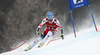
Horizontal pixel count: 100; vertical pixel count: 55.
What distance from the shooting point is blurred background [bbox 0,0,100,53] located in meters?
6.80

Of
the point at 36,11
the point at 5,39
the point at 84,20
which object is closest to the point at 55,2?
the point at 36,11

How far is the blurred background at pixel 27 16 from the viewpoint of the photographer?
680cm

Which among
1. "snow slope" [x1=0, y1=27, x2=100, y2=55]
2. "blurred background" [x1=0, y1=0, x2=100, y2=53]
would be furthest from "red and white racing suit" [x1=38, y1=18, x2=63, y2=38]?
"blurred background" [x1=0, y1=0, x2=100, y2=53]

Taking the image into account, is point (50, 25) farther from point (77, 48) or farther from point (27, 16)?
point (27, 16)

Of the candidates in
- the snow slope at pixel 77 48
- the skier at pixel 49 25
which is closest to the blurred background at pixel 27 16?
the skier at pixel 49 25

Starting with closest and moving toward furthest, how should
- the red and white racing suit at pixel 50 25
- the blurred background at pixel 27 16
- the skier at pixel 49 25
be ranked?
the skier at pixel 49 25 → the red and white racing suit at pixel 50 25 → the blurred background at pixel 27 16

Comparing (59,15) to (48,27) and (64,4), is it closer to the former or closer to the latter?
(64,4)

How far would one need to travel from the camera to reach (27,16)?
739cm

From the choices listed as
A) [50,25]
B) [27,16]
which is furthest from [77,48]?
[27,16]

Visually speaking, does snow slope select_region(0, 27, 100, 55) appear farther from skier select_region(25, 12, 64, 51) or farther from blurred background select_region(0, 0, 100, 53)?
blurred background select_region(0, 0, 100, 53)

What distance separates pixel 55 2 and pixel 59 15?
3.12ft

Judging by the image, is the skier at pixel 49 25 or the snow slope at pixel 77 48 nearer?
the snow slope at pixel 77 48

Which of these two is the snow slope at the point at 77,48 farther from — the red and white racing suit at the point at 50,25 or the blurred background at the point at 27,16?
the blurred background at the point at 27,16

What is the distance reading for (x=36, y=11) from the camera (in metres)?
7.58
